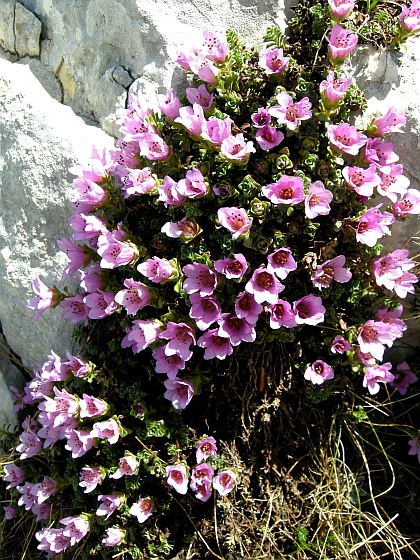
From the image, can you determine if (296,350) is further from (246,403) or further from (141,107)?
(141,107)

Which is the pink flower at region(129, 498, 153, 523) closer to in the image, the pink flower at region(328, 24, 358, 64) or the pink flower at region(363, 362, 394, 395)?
the pink flower at region(363, 362, 394, 395)

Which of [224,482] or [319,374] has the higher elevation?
[319,374]

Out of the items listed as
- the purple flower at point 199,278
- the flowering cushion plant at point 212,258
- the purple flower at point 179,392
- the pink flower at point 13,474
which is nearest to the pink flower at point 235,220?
the flowering cushion plant at point 212,258

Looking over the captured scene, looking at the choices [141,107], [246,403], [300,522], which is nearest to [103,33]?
[141,107]

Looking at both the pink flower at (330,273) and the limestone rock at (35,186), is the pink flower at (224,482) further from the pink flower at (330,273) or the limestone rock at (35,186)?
the limestone rock at (35,186)

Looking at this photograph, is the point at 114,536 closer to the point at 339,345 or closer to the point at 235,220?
the point at 339,345

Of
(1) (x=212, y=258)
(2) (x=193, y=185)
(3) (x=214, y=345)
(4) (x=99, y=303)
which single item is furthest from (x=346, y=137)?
(4) (x=99, y=303)
